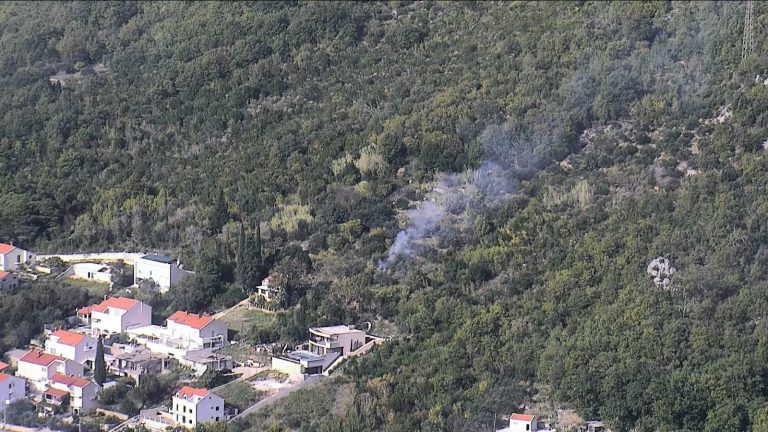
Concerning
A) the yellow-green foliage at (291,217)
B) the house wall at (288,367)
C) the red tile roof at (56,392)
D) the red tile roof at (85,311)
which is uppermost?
the yellow-green foliage at (291,217)

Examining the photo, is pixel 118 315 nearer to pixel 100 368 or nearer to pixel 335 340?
pixel 100 368

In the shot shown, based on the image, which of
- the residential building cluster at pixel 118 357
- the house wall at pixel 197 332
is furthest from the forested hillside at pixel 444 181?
the residential building cluster at pixel 118 357

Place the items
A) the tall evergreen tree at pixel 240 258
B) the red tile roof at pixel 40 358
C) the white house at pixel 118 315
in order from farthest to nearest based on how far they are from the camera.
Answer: the tall evergreen tree at pixel 240 258 < the white house at pixel 118 315 < the red tile roof at pixel 40 358

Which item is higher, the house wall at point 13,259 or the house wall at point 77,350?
the house wall at point 77,350

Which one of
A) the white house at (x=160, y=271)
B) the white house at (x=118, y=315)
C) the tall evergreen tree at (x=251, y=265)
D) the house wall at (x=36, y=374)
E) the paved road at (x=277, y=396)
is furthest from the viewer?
the white house at (x=160, y=271)

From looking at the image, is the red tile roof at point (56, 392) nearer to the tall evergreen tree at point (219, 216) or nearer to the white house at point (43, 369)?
the white house at point (43, 369)

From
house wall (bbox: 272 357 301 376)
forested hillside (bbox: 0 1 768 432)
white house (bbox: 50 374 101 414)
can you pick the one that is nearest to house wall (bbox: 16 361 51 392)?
white house (bbox: 50 374 101 414)

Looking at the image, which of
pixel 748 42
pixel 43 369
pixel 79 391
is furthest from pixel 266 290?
pixel 748 42
